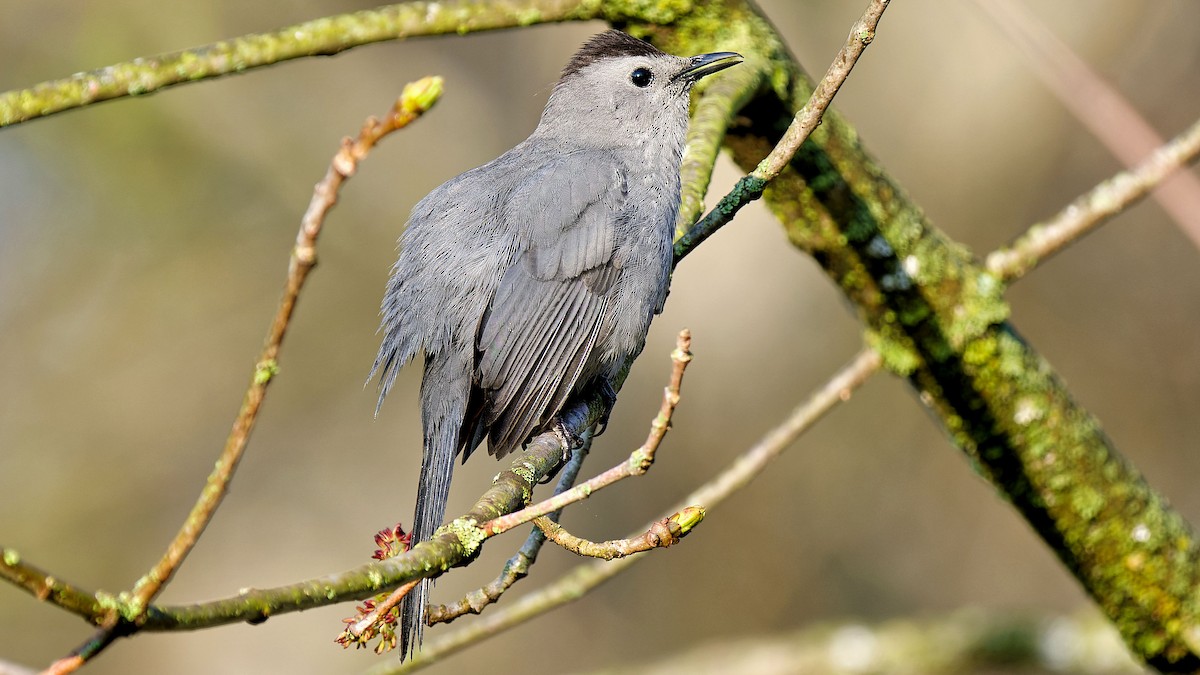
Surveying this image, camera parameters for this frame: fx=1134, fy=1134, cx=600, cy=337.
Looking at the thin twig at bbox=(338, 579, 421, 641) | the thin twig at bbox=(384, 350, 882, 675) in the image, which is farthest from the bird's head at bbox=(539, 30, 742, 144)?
the thin twig at bbox=(338, 579, 421, 641)

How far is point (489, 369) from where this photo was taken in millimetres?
3271

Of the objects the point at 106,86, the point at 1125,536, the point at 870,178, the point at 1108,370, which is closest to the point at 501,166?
the point at 870,178

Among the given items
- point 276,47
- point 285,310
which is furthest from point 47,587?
point 276,47

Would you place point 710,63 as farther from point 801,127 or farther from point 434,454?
point 434,454

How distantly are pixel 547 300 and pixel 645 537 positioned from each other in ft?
5.16

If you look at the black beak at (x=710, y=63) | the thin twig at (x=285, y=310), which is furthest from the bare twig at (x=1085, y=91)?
the thin twig at (x=285, y=310)

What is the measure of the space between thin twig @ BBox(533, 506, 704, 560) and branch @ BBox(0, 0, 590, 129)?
1.31m

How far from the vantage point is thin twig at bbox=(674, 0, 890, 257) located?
2297 mm

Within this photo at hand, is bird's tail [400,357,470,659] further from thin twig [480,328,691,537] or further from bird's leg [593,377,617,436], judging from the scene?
thin twig [480,328,691,537]

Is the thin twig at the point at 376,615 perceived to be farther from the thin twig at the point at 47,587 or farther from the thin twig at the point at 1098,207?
the thin twig at the point at 1098,207

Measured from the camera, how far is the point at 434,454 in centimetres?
298

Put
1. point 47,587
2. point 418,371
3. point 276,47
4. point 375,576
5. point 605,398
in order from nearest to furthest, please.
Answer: point 47,587 < point 375,576 < point 276,47 < point 605,398 < point 418,371

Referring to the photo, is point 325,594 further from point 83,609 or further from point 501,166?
point 501,166

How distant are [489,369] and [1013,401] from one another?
1.53 meters
